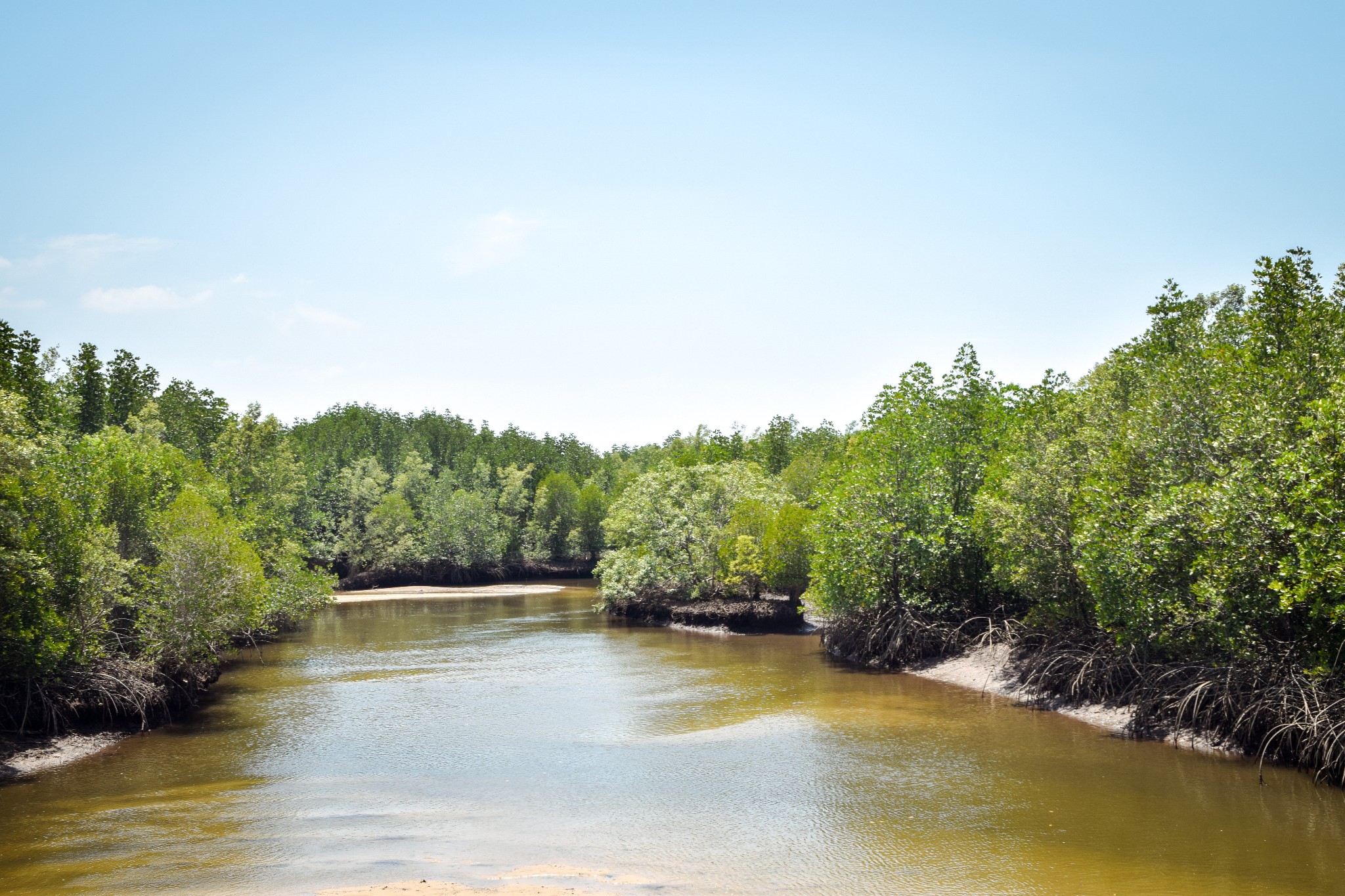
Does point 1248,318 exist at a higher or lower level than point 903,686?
higher

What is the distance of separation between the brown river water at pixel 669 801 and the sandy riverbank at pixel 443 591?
42451 mm

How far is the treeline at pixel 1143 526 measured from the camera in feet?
58.5

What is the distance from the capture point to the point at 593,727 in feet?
84.6

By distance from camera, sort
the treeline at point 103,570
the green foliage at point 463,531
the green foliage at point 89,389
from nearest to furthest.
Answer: the treeline at point 103,570
the green foliage at point 89,389
the green foliage at point 463,531

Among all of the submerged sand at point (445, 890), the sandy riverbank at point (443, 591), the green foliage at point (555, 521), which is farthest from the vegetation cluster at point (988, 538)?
the green foliage at point (555, 521)

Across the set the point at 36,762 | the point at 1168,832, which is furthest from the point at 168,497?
the point at 1168,832

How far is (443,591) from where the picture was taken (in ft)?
255

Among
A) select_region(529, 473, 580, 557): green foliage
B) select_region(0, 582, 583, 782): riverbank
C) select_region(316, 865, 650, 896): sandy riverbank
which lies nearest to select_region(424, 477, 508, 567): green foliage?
select_region(529, 473, 580, 557): green foliage

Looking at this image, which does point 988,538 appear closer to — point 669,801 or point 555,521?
point 669,801

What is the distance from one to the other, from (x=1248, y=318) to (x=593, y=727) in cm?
2064

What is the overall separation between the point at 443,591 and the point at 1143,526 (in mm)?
66084

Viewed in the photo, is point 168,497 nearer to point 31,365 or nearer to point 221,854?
point 31,365

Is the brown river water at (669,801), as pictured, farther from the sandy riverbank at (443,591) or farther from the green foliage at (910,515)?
the sandy riverbank at (443,591)

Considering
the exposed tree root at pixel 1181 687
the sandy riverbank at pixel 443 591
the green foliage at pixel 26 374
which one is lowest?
the sandy riverbank at pixel 443 591
